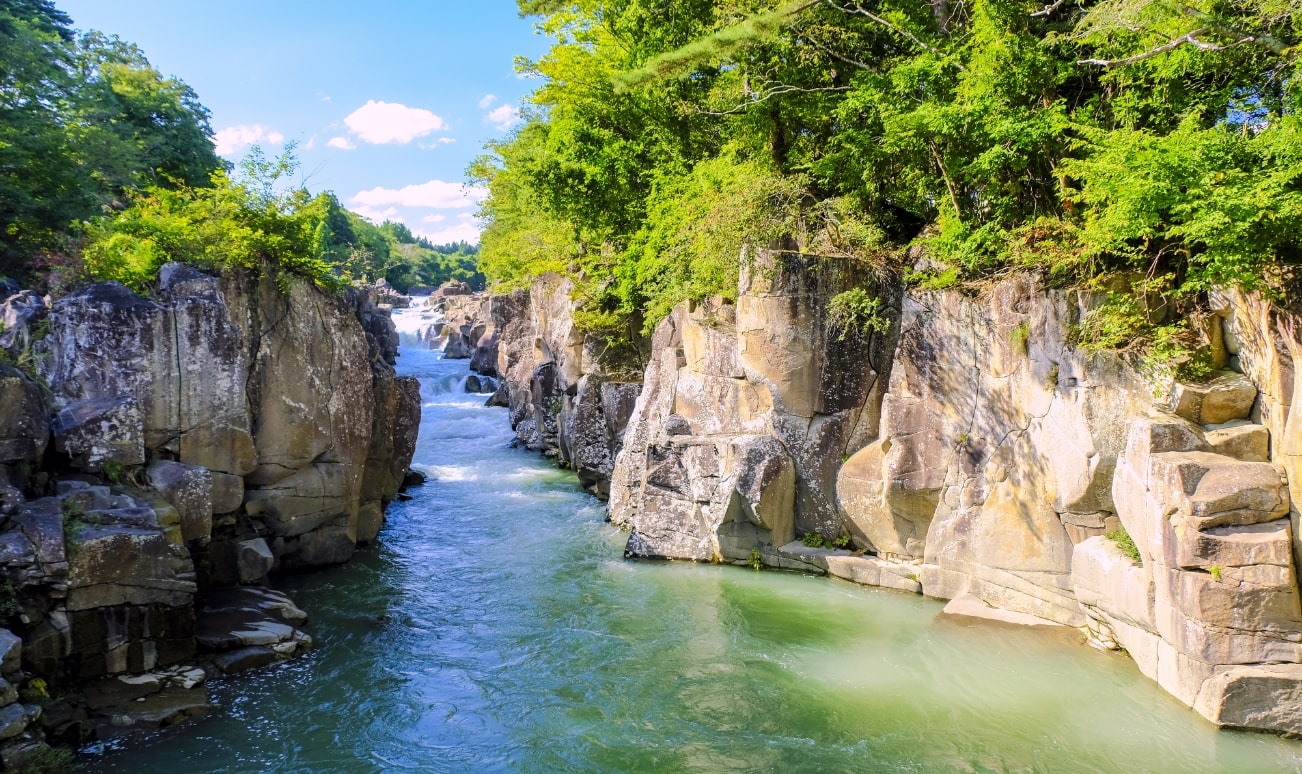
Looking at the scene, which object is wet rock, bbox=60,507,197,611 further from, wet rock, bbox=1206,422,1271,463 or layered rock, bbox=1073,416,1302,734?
wet rock, bbox=1206,422,1271,463

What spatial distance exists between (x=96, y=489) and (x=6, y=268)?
11556 millimetres

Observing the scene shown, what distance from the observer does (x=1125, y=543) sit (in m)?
8.85

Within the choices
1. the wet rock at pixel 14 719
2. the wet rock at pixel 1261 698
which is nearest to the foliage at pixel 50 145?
the wet rock at pixel 14 719

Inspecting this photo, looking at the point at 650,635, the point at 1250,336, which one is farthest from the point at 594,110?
the point at 1250,336

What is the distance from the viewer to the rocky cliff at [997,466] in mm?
7480

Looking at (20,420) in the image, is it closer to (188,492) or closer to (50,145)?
(188,492)

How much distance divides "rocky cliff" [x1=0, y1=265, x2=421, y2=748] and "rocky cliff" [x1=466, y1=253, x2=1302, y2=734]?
5725mm

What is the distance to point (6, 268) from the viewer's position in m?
16.5

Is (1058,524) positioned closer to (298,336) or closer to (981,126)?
(981,126)

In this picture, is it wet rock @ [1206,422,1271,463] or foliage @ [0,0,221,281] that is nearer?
wet rock @ [1206,422,1271,463]

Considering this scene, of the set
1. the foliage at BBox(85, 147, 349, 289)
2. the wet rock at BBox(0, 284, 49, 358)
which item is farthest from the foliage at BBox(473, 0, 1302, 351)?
the wet rock at BBox(0, 284, 49, 358)

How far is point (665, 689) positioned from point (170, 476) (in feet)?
23.2

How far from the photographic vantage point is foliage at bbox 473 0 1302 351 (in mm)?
7820

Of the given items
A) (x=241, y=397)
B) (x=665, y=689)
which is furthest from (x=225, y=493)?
(x=665, y=689)
